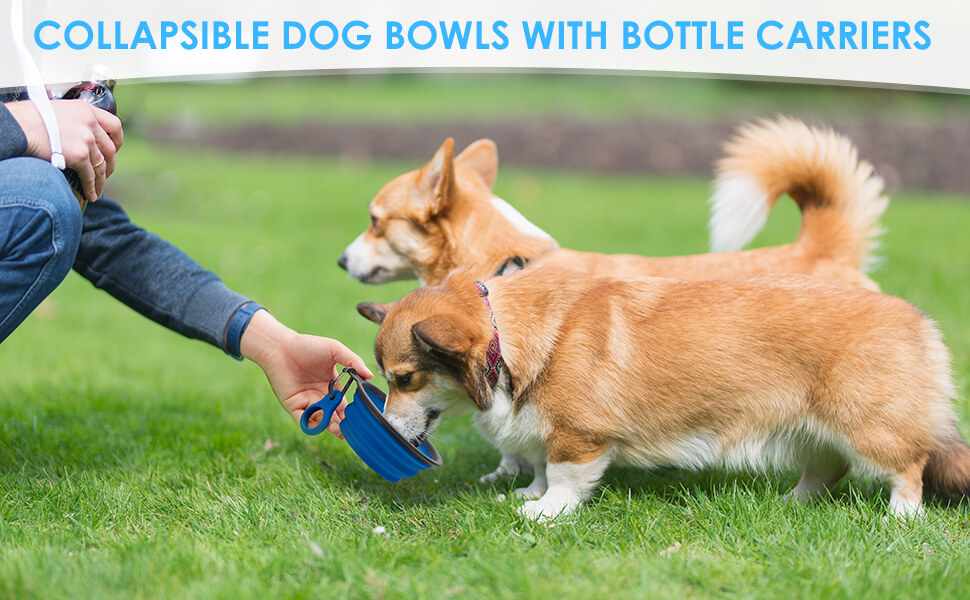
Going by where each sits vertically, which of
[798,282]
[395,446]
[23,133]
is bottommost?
[395,446]

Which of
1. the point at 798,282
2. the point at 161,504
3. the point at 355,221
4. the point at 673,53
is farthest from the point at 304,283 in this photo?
the point at 798,282

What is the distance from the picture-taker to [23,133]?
253 centimetres

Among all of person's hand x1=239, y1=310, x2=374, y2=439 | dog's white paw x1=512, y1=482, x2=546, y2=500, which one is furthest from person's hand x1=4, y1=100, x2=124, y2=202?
dog's white paw x1=512, y1=482, x2=546, y2=500

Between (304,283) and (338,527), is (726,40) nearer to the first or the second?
(304,283)

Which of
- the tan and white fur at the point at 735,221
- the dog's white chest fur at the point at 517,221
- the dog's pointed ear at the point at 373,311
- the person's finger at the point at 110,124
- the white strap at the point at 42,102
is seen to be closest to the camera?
the white strap at the point at 42,102

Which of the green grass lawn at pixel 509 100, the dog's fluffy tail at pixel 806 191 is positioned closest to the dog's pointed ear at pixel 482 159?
the dog's fluffy tail at pixel 806 191

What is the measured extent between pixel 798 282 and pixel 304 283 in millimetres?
4874

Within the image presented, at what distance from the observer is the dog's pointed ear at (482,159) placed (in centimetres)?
443

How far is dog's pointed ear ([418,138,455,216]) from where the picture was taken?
3.69 metres

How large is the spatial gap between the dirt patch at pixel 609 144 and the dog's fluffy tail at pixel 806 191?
8.29 metres

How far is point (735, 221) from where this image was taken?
3773 mm

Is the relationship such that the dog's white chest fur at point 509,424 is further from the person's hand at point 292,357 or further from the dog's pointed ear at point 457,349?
the person's hand at point 292,357

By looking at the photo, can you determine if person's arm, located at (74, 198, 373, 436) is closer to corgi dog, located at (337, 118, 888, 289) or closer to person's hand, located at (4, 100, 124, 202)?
person's hand, located at (4, 100, 124, 202)

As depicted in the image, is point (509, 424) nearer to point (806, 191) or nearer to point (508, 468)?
point (508, 468)
